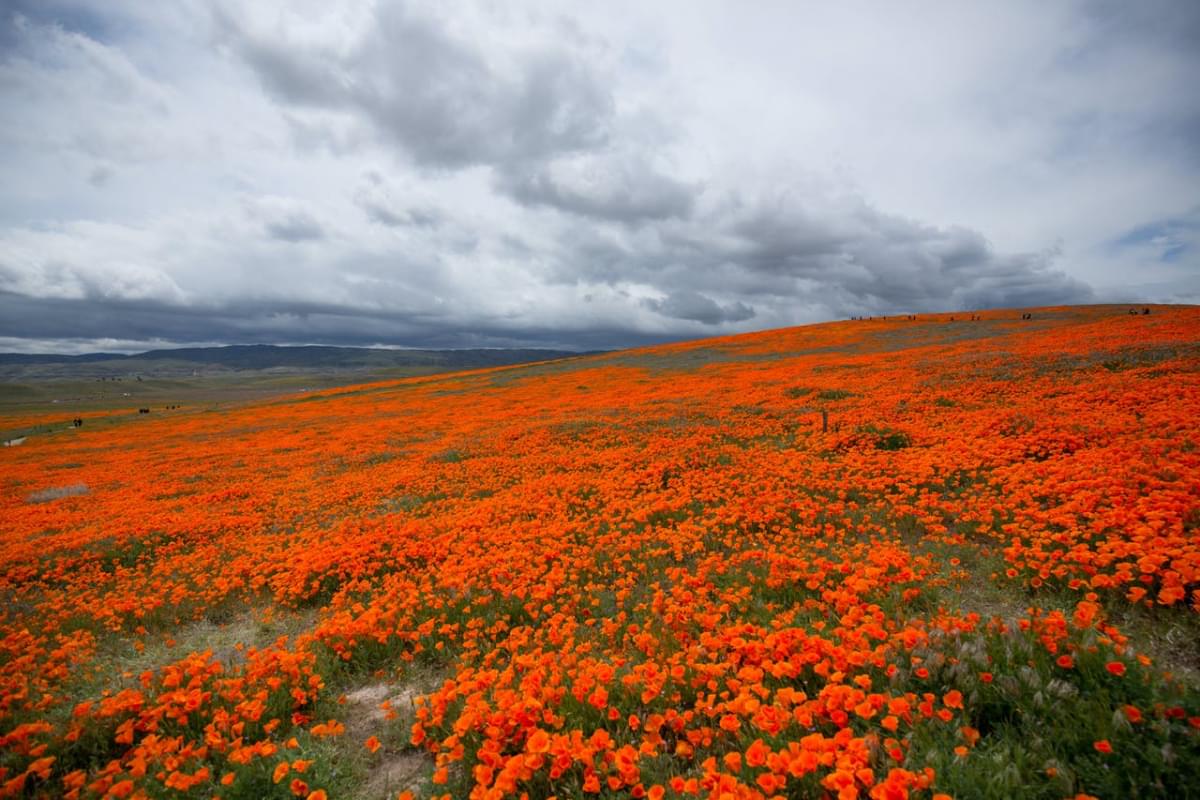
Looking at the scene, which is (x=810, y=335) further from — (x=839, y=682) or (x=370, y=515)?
(x=839, y=682)

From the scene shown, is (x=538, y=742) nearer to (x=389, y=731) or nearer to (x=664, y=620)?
(x=389, y=731)

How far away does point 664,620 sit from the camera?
19.6ft

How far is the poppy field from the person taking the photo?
11.9ft

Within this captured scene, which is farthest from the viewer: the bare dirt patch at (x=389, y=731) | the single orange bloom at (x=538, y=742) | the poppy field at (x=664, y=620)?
the bare dirt patch at (x=389, y=731)

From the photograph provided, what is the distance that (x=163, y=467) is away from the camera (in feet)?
83.8

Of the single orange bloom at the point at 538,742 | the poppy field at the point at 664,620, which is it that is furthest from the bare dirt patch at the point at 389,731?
the single orange bloom at the point at 538,742

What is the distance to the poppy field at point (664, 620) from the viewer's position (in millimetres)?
3641

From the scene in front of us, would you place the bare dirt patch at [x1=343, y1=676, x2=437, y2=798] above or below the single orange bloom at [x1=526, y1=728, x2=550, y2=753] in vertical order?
below

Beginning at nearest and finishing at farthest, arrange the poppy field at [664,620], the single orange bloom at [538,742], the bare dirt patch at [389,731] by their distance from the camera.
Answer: the poppy field at [664,620]
the single orange bloom at [538,742]
the bare dirt patch at [389,731]

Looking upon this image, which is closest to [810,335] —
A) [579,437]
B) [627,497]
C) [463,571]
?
[579,437]

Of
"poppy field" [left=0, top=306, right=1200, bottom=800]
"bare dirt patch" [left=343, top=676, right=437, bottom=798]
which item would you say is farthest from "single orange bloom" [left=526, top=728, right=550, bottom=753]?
"bare dirt patch" [left=343, top=676, right=437, bottom=798]

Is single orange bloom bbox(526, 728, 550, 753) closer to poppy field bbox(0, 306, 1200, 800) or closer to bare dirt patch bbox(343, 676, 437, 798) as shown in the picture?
poppy field bbox(0, 306, 1200, 800)

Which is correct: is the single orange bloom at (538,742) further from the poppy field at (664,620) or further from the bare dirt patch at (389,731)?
the bare dirt patch at (389,731)

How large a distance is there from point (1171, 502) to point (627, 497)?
27.9 feet
